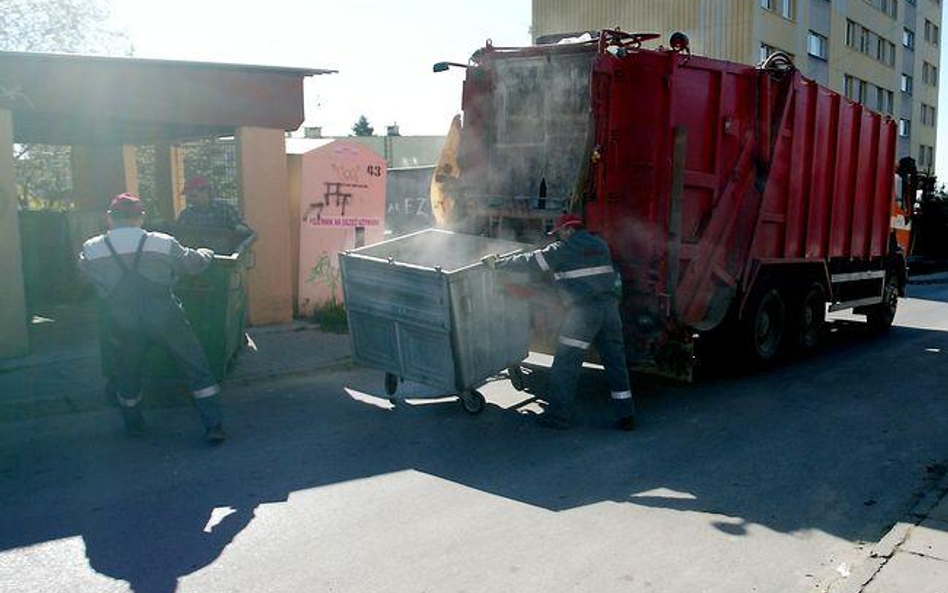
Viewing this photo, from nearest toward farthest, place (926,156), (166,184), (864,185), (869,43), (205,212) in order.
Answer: (205,212) < (864,185) < (166,184) < (869,43) < (926,156)

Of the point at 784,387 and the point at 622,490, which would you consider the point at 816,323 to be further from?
the point at 622,490

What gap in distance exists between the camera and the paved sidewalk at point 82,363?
6492 millimetres

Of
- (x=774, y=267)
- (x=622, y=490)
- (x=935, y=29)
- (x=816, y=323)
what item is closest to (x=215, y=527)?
(x=622, y=490)

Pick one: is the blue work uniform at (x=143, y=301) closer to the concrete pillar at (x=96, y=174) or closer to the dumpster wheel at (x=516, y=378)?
the dumpster wheel at (x=516, y=378)

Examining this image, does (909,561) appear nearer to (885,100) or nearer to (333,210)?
(333,210)

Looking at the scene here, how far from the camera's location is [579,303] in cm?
605

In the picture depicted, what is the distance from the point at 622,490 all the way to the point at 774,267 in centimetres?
424

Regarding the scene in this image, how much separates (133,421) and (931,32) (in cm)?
4988

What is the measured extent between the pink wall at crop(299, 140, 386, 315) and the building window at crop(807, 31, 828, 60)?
2532cm

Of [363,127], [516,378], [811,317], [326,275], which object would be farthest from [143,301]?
[363,127]

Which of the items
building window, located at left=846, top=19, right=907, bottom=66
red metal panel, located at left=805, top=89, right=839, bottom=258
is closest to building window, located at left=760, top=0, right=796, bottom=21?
building window, located at left=846, top=19, right=907, bottom=66

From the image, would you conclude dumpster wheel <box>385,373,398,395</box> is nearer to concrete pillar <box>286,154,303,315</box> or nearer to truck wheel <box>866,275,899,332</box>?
concrete pillar <box>286,154,303,315</box>

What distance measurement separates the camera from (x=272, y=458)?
535cm

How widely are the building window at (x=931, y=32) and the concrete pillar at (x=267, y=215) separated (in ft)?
147
